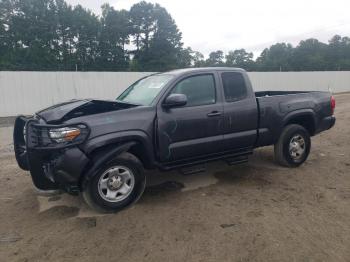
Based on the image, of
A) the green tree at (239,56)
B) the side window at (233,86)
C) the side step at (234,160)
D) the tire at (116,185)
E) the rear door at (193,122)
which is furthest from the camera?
the green tree at (239,56)

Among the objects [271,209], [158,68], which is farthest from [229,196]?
[158,68]

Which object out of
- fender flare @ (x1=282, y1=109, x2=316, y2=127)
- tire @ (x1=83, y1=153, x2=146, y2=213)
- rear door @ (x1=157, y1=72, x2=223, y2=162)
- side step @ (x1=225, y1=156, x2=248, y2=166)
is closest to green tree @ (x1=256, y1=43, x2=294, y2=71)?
fender flare @ (x1=282, y1=109, x2=316, y2=127)

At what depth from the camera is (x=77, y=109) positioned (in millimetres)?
4246

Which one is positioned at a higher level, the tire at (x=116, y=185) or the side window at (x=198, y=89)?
the side window at (x=198, y=89)

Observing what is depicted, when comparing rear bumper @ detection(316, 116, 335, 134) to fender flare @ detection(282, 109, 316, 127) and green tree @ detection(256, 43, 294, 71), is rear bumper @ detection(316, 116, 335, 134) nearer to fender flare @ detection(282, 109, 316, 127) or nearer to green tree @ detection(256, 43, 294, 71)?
fender flare @ detection(282, 109, 316, 127)

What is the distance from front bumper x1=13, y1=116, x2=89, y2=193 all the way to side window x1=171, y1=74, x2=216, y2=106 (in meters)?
1.69

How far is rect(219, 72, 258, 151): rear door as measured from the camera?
16.5 ft

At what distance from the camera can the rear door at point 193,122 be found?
4.45m

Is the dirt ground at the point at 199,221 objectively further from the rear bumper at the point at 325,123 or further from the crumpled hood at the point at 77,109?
the crumpled hood at the point at 77,109

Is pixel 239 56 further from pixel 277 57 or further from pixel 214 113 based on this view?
pixel 214 113

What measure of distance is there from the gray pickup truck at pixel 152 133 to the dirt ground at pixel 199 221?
0.41m

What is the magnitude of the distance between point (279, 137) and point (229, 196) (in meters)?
1.77

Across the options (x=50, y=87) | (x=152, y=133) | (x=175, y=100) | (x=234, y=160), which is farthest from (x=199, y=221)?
(x=50, y=87)

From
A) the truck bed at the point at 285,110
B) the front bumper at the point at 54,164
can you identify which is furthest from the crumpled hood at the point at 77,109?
the truck bed at the point at 285,110
